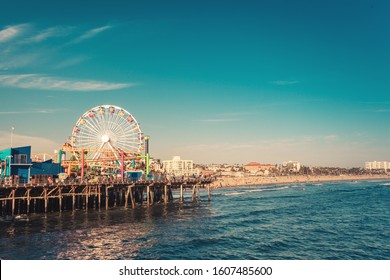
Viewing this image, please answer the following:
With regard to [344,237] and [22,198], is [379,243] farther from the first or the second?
[22,198]

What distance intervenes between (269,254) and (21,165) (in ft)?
141

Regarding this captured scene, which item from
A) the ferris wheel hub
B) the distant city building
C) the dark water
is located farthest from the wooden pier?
the ferris wheel hub

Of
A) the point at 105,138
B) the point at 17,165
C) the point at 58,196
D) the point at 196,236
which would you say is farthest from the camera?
the point at 105,138

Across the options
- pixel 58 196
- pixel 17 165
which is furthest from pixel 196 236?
pixel 17 165

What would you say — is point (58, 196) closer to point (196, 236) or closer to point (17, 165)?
point (17, 165)

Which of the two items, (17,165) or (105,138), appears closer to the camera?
(17,165)

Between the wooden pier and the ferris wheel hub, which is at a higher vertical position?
the ferris wheel hub

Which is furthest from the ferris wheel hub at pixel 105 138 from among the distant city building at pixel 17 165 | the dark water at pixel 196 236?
the dark water at pixel 196 236

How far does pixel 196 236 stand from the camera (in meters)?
35.6

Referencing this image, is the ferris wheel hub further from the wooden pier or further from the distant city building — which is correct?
the distant city building

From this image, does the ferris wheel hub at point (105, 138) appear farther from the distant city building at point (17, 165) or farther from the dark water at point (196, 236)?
the dark water at point (196, 236)

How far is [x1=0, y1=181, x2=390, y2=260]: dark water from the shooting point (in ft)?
94.6

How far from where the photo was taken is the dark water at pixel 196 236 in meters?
28.8

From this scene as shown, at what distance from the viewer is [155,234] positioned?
36.7 meters
